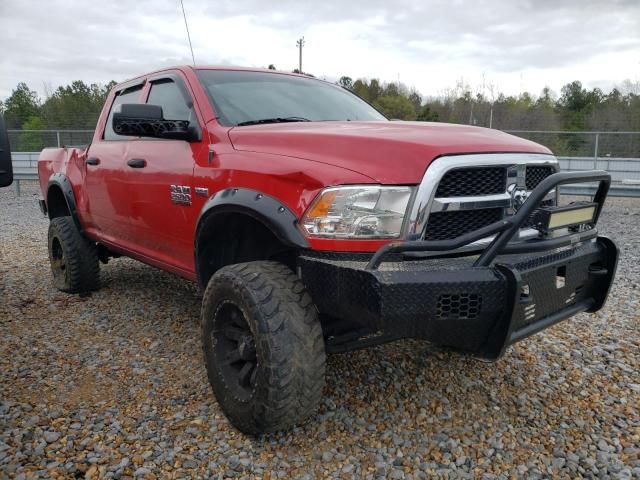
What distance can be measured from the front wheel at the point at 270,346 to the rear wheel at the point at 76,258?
266cm

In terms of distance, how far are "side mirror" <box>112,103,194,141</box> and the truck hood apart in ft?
1.29

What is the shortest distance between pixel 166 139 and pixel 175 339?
143 centimetres

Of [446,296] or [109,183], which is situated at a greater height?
[109,183]

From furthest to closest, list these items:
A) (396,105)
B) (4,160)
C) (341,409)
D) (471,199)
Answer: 1. (396,105)
2. (4,160)
3. (341,409)
4. (471,199)

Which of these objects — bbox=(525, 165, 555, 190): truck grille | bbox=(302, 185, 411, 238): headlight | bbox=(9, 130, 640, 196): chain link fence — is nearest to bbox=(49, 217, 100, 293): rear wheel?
bbox=(302, 185, 411, 238): headlight

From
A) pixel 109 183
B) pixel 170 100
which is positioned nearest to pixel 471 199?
pixel 170 100

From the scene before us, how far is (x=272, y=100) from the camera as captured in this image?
11.0ft

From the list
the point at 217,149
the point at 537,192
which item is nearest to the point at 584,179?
the point at 537,192

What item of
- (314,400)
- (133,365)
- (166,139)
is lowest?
(133,365)

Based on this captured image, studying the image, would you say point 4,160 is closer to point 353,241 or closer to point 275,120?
point 275,120

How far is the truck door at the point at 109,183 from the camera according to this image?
3934 mm

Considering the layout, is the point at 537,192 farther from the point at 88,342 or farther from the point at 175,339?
the point at 88,342

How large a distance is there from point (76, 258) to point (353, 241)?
3414 millimetres

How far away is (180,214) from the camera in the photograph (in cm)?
319
